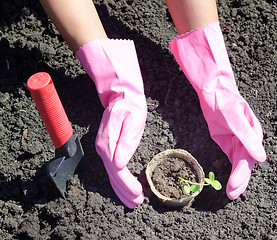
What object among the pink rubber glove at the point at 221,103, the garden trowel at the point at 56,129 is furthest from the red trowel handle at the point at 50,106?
the pink rubber glove at the point at 221,103

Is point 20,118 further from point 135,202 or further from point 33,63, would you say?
point 135,202

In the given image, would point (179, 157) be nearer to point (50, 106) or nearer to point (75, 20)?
point (50, 106)

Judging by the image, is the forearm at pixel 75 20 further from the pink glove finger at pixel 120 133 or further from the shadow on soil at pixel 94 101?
the pink glove finger at pixel 120 133

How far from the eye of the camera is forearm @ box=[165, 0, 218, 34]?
5.58ft

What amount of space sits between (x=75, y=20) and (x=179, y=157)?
0.75m

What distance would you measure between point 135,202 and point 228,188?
383mm

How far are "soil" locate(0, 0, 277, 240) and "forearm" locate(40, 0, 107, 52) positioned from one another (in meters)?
0.22

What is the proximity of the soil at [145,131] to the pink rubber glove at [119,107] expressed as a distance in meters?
0.12

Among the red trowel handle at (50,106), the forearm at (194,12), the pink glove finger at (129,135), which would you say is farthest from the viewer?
the forearm at (194,12)

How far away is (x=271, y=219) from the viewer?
1.60 m

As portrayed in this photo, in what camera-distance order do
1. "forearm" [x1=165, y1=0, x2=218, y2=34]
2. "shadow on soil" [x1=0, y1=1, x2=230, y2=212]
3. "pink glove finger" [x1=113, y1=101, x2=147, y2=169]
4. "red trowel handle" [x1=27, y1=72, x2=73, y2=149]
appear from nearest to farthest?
"red trowel handle" [x1=27, y1=72, x2=73, y2=149] < "pink glove finger" [x1=113, y1=101, x2=147, y2=169] < "shadow on soil" [x1=0, y1=1, x2=230, y2=212] < "forearm" [x1=165, y1=0, x2=218, y2=34]

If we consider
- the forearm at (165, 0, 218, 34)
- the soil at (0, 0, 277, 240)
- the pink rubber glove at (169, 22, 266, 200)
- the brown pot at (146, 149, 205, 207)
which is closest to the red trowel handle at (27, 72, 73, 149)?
the soil at (0, 0, 277, 240)

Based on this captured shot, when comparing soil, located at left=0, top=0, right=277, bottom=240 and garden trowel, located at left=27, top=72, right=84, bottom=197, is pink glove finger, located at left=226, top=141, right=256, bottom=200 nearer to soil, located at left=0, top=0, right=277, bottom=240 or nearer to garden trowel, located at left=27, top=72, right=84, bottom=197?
soil, located at left=0, top=0, right=277, bottom=240

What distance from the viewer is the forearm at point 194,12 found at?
5.58 feet
